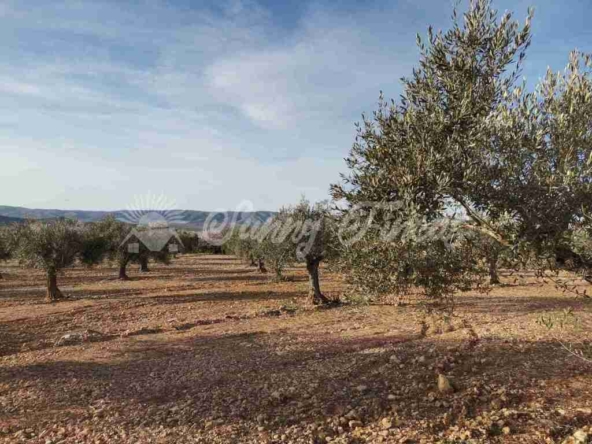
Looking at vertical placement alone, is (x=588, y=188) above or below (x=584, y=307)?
above

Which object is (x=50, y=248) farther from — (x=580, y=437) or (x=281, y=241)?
(x=580, y=437)

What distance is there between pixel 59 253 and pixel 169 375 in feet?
64.6

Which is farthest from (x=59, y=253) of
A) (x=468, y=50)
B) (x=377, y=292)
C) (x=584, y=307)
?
(x=584, y=307)

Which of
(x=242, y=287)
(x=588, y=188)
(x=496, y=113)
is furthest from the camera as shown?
(x=242, y=287)

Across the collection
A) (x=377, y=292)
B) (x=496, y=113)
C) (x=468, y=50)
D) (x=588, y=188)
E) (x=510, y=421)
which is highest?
(x=468, y=50)

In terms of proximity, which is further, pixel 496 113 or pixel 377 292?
pixel 377 292

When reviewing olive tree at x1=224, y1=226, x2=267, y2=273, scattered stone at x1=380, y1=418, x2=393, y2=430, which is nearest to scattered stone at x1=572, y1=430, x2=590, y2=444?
scattered stone at x1=380, y1=418, x2=393, y2=430

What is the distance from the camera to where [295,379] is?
993 cm

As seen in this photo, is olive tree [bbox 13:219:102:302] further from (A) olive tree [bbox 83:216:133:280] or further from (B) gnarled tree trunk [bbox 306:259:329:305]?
(B) gnarled tree trunk [bbox 306:259:329:305]

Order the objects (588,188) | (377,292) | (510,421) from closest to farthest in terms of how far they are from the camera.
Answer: (588,188) → (510,421) → (377,292)

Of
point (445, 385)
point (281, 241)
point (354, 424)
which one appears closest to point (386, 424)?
point (354, 424)

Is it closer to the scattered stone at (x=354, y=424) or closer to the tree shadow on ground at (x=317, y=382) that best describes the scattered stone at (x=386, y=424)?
the tree shadow on ground at (x=317, y=382)

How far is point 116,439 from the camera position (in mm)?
7312

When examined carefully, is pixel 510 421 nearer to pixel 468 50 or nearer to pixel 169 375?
pixel 468 50
